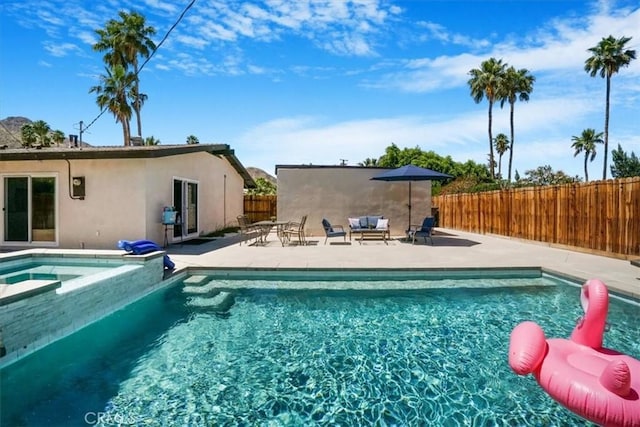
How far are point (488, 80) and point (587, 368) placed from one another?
99.7 ft

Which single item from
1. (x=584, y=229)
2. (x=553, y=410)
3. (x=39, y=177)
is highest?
(x=39, y=177)

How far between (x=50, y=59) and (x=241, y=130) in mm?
10374

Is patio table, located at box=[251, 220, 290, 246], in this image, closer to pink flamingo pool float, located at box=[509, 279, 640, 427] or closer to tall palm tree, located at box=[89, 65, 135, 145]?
pink flamingo pool float, located at box=[509, 279, 640, 427]

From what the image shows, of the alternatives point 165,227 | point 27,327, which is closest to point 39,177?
point 165,227

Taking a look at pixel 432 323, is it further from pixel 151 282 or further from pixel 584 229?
pixel 584 229

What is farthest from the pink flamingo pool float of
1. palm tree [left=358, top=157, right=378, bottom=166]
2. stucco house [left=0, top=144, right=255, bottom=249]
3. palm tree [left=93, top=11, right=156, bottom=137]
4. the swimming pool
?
palm tree [left=358, top=157, right=378, bottom=166]

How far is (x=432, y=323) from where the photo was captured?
538 centimetres

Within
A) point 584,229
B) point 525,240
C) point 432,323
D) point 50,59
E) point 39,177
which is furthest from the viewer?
point 525,240

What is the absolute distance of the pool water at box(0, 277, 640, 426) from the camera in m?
3.20

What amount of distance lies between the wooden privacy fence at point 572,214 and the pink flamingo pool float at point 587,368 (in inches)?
Answer: 263

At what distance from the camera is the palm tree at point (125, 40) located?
2461cm

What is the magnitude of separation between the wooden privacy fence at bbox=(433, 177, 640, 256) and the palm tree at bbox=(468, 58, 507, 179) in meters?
17.1

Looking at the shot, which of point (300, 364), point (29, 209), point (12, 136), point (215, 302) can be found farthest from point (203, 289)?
point (12, 136)

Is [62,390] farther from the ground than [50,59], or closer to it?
closer to it
